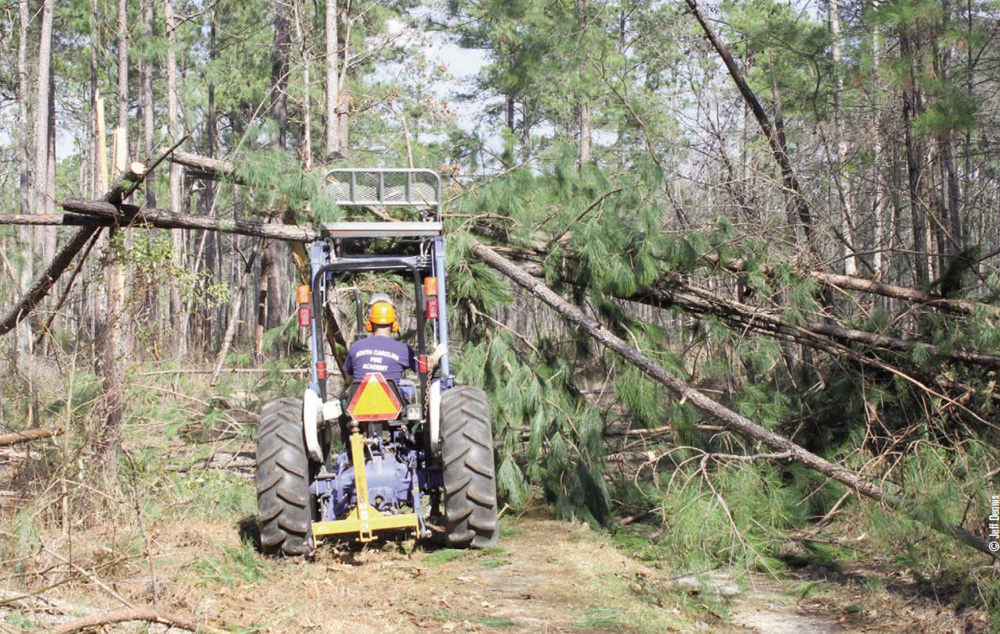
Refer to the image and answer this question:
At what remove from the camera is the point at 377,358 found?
609cm

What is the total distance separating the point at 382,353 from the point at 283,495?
42.8 inches

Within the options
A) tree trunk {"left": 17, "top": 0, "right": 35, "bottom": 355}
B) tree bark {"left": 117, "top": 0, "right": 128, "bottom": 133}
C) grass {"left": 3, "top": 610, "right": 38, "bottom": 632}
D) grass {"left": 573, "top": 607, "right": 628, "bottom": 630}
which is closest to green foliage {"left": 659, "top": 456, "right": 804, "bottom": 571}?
grass {"left": 573, "top": 607, "right": 628, "bottom": 630}

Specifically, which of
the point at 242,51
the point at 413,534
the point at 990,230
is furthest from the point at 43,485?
the point at 242,51

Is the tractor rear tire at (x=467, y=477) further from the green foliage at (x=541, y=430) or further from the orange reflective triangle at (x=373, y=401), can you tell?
the green foliage at (x=541, y=430)

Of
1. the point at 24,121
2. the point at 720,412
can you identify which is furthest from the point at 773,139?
the point at 24,121

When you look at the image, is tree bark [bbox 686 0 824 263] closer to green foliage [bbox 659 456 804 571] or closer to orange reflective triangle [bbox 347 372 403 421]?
green foliage [bbox 659 456 804 571]

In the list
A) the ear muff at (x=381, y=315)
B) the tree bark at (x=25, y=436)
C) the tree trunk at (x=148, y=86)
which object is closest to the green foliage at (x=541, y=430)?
the ear muff at (x=381, y=315)

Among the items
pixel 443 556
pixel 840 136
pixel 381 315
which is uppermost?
pixel 840 136

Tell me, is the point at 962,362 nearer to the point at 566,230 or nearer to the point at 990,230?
the point at 566,230

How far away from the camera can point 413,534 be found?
584cm

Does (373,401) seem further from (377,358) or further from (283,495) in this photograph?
(283,495)

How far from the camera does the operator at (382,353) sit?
→ 20.0ft

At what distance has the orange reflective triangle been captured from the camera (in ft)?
19.0

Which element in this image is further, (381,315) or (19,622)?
(381,315)
